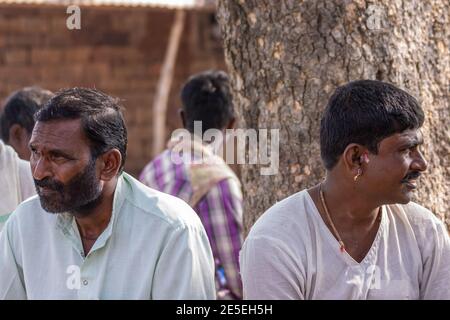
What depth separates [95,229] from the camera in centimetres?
361

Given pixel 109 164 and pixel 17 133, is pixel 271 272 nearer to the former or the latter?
pixel 109 164

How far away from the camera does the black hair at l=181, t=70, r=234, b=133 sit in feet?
19.3

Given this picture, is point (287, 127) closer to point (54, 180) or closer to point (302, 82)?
point (302, 82)

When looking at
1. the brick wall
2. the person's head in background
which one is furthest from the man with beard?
the brick wall

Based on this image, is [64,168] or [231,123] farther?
[231,123]

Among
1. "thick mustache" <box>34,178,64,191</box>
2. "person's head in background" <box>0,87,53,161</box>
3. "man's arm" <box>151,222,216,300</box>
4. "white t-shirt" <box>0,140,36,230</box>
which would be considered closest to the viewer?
"man's arm" <box>151,222,216,300</box>

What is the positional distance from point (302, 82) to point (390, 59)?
418mm

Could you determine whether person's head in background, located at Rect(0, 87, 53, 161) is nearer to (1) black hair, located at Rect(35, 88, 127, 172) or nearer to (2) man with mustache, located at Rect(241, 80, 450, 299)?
(1) black hair, located at Rect(35, 88, 127, 172)

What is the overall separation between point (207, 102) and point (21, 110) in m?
1.16

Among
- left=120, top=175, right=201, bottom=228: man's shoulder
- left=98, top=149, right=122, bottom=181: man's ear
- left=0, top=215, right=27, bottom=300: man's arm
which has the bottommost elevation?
left=0, top=215, right=27, bottom=300: man's arm

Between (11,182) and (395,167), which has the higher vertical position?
(395,167)

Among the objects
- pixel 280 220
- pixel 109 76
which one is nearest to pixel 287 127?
pixel 280 220

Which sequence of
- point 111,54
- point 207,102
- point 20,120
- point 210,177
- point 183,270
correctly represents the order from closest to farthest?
1. point 183,270
2. point 20,120
3. point 210,177
4. point 207,102
5. point 111,54

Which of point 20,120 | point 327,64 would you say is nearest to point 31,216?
point 327,64
